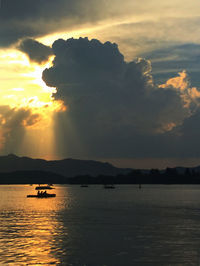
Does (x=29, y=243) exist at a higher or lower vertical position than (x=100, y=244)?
higher

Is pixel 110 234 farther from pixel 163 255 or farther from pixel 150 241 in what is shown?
pixel 163 255

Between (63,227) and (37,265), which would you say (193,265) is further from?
(63,227)

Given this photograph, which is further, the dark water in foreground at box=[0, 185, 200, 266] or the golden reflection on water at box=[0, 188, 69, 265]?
the dark water in foreground at box=[0, 185, 200, 266]

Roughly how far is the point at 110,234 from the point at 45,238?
13948 mm

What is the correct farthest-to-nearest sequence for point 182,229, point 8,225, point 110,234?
point 8,225, point 182,229, point 110,234

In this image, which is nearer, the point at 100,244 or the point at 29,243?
the point at 29,243

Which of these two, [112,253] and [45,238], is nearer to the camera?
[112,253]

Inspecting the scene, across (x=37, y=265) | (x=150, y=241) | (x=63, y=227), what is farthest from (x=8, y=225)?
(x=37, y=265)

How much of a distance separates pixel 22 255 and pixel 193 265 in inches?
917

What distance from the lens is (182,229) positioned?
86.8 meters

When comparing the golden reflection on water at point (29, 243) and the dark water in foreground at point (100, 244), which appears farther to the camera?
the dark water in foreground at point (100, 244)

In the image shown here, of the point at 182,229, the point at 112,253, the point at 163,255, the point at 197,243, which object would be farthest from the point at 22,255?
the point at 182,229

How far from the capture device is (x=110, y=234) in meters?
79.2

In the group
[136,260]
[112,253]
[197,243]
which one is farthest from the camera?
[197,243]
